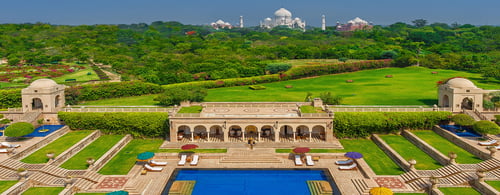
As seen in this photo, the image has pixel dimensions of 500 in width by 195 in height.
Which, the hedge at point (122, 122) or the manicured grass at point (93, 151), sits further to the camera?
the hedge at point (122, 122)

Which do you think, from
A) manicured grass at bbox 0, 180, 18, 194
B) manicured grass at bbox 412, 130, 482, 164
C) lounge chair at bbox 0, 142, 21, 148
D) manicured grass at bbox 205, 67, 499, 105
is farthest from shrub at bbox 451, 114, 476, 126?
lounge chair at bbox 0, 142, 21, 148

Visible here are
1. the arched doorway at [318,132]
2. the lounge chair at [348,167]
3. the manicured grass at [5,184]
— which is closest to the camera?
the manicured grass at [5,184]

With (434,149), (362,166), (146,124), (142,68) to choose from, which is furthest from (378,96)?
(142,68)

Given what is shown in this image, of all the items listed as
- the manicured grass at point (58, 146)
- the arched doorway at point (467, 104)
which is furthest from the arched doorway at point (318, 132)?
the manicured grass at point (58, 146)

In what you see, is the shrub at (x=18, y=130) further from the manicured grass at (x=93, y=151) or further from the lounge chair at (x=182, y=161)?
the lounge chair at (x=182, y=161)

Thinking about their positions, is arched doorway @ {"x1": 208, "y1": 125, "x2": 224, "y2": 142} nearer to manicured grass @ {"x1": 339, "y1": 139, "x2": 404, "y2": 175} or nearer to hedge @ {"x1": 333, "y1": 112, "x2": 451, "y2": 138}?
hedge @ {"x1": 333, "y1": 112, "x2": 451, "y2": 138}

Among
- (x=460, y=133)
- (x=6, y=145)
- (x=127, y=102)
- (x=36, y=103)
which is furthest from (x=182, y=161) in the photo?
(x=460, y=133)
